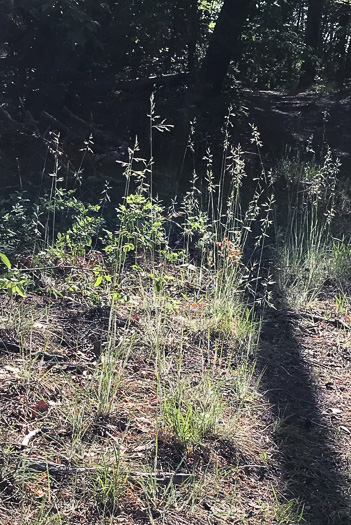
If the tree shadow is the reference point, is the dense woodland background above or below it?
above

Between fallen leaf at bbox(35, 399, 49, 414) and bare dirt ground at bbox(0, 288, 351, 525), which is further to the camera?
fallen leaf at bbox(35, 399, 49, 414)

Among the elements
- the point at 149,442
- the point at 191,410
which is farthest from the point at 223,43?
the point at 149,442

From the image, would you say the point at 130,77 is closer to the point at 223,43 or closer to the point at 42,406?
the point at 223,43

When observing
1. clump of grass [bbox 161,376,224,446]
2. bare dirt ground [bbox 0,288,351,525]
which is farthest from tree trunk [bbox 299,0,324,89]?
clump of grass [bbox 161,376,224,446]

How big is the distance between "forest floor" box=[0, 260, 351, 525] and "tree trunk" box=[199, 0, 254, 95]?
4463 mm

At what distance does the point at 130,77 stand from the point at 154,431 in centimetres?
595

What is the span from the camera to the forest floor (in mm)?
2580

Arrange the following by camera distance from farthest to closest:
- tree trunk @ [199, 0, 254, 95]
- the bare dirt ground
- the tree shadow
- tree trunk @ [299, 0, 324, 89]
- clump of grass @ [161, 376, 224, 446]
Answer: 1. tree trunk @ [299, 0, 324, 89]
2. tree trunk @ [199, 0, 254, 95]
3. clump of grass @ [161, 376, 224, 446]
4. the tree shadow
5. the bare dirt ground

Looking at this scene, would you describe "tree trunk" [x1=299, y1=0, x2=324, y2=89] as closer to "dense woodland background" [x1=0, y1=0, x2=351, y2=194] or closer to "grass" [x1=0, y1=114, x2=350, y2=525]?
"dense woodland background" [x1=0, y1=0, x2=351, y2=194]

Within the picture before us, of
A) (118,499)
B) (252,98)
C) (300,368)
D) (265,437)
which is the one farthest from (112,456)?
(252,98)

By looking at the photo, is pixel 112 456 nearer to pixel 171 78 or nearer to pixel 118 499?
pixel 118 499

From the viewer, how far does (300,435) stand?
3270mm

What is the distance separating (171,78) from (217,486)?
20.4 feet

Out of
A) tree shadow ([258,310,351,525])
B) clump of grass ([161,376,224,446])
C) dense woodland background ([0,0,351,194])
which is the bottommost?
tree shadow ([258,310,351,525])
